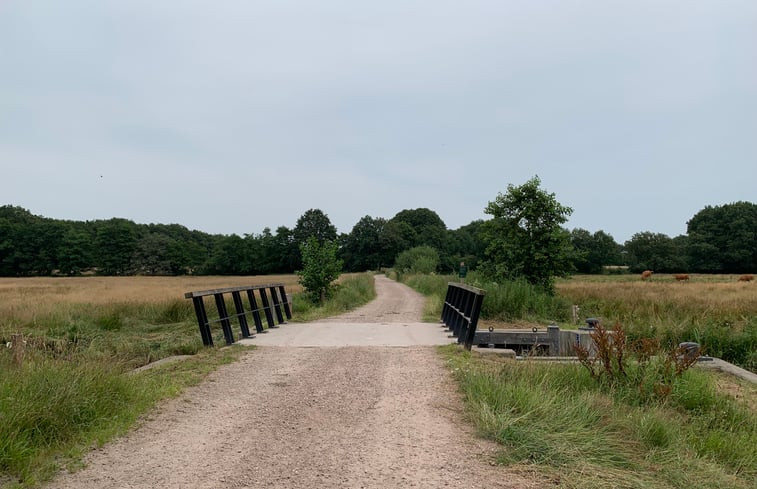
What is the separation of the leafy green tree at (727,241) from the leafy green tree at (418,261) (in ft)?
165

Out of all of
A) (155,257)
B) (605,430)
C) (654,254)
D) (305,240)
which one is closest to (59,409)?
(605,430)

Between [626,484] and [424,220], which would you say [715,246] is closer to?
[424,220]

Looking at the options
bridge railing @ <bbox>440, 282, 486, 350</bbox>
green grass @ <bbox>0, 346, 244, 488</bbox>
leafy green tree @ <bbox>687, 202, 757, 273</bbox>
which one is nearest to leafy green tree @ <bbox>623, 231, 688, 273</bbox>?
leafy green tree @ <bbox>687, 202, 757, 273</bbox>

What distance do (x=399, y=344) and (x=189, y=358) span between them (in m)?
3.80

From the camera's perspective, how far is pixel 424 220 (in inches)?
4385

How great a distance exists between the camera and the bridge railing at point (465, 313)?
9031mm

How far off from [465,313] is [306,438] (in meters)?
6.25

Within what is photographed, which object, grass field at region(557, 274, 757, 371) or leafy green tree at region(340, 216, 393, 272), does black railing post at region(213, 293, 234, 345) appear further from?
leafy green tree at region(340, 216, 393, 272)

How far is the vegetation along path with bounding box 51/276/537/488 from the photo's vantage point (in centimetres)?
365

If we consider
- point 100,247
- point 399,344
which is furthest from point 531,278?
point 100,247

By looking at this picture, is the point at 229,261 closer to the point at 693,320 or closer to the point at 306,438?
the point at 693,320

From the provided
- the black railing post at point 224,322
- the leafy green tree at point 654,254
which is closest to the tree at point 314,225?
the leafy green tree at point 654,254

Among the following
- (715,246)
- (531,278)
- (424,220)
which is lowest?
(715,246)

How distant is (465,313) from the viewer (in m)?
10.3
